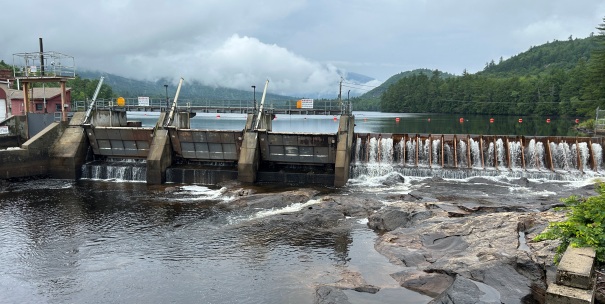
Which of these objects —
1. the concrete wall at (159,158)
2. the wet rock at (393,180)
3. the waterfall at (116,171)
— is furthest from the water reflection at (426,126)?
the waterfall at (116,171)

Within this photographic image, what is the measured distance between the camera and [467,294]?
11.5 meters

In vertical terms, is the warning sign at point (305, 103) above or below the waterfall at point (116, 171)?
above

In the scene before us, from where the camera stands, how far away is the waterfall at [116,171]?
3142cm

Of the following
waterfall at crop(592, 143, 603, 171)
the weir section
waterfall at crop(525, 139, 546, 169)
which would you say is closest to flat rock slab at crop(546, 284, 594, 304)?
the weir section

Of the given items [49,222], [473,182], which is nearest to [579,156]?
[473,182]

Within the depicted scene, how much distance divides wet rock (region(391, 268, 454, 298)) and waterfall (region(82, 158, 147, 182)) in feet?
74.6

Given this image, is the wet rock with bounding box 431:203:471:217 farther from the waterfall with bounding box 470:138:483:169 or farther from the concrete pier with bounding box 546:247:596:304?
the waterfall with bounding box 470:138:483:169

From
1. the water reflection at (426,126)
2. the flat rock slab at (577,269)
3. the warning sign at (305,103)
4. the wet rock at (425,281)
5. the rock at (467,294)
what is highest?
the warning sign at (305,103)

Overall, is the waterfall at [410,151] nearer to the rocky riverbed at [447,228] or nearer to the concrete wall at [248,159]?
the rocky riverbed at [447,228]

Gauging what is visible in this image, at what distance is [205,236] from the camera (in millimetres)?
18703

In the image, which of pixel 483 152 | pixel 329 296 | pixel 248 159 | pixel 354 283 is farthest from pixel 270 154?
pixel 329 296

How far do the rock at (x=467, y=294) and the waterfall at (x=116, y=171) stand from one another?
81.0 ft

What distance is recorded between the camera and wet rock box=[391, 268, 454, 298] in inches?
496

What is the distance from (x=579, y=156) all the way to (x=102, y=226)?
98.8 feet
